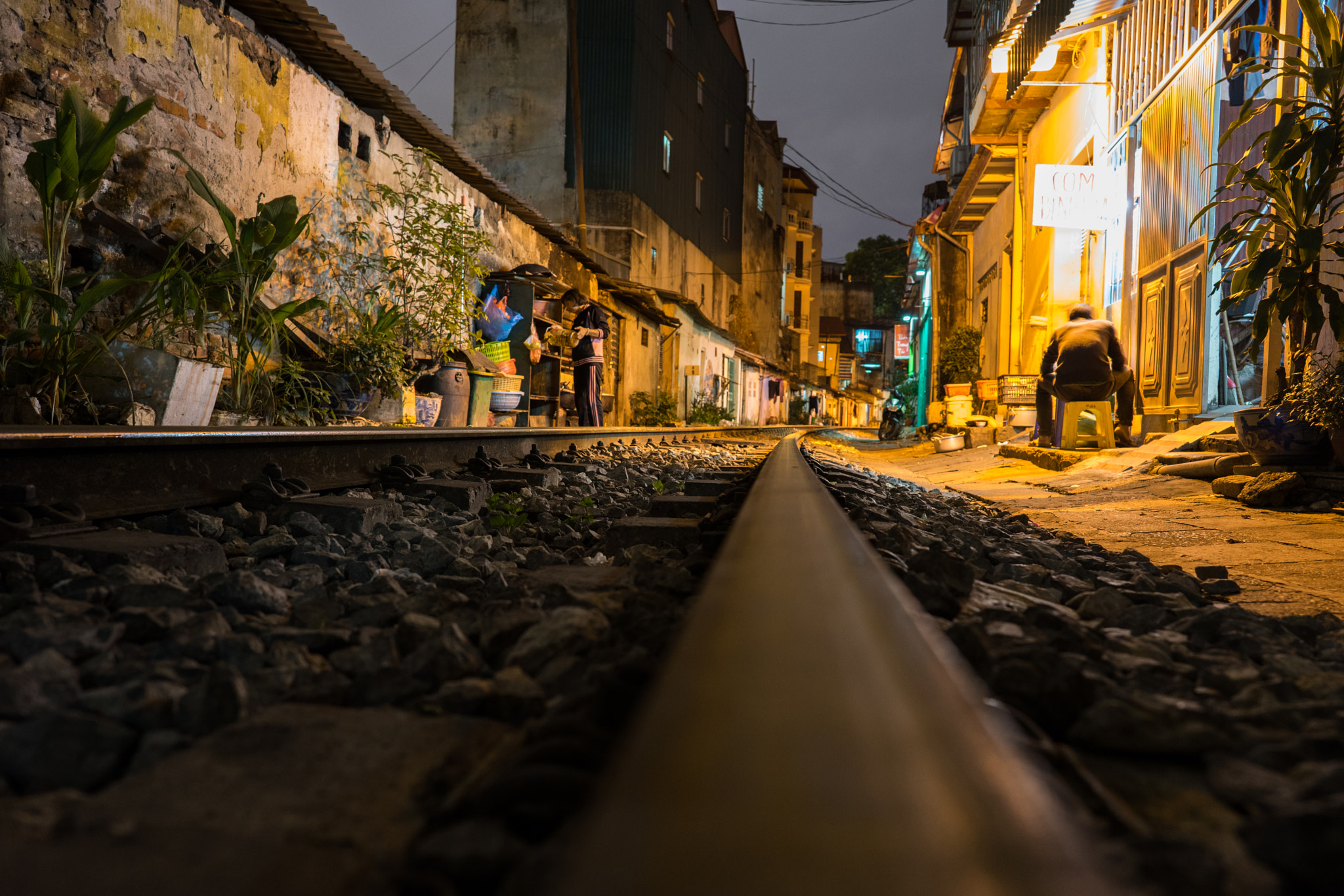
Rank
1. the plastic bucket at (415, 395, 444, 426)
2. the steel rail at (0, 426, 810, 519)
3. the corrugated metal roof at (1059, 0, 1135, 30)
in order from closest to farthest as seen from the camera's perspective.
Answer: the steel rail at (0, 426, 810, 519)
the plastic bucket at (415, 395, 444, 426)
the corrugated metal roof at (1059, 0, 1135, 30)

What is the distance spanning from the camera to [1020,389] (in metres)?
10.8

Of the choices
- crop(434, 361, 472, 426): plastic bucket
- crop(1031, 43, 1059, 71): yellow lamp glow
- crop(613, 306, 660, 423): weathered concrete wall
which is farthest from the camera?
crop(613, 306, 660, 423): weathered concrete wall

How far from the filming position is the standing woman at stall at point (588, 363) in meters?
11.8

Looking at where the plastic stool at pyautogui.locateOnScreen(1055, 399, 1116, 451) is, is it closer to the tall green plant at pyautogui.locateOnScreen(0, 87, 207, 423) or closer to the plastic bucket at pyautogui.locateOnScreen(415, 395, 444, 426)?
the plastic bucket at pyautogui.locateOnScreen(415, 395, 444, 426)

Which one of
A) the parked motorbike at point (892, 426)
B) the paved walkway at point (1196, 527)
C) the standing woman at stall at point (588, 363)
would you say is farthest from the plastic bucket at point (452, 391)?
the parked motorbike at point (892, 426)

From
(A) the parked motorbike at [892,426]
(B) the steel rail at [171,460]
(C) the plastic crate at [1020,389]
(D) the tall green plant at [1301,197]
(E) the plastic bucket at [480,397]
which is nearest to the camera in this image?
(B) the steel rail at [171,460]

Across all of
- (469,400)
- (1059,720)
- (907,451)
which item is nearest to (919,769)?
(1059,720)

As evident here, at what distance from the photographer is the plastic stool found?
726 centimetres

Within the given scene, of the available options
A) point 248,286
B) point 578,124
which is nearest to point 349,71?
point 248,286

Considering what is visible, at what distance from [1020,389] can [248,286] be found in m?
9.62

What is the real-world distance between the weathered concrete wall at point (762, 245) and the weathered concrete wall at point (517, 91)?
40.2 ft

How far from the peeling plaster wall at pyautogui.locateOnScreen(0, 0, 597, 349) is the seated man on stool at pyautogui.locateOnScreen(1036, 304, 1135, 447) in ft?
22.8

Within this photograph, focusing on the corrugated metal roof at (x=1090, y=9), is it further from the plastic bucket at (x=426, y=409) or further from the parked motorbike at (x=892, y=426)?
the parked motorbike at (x=892, y=426)

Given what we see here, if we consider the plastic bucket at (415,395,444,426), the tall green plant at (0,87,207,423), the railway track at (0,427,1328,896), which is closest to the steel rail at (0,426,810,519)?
the railway track at (0,427,1328,896)
